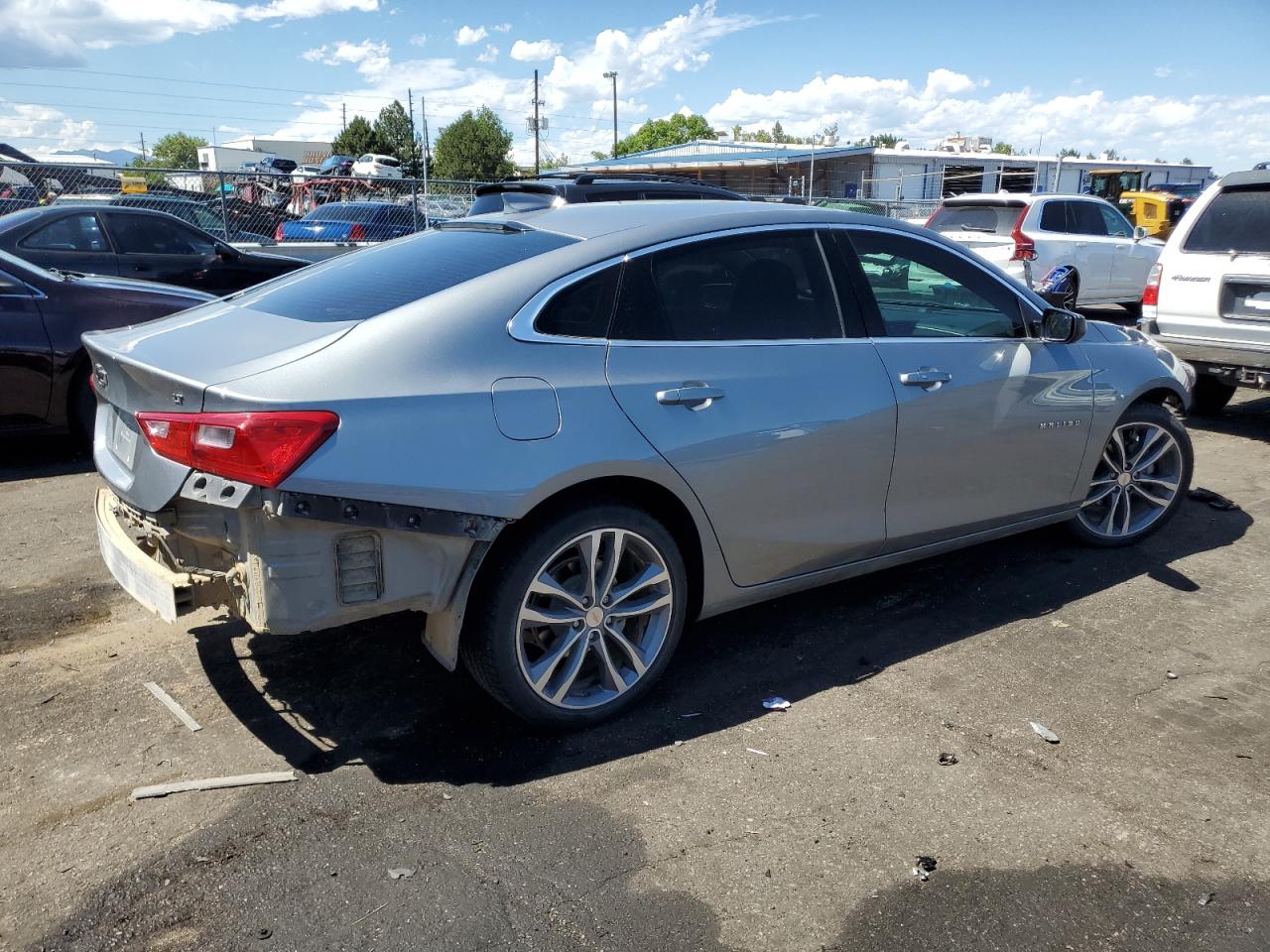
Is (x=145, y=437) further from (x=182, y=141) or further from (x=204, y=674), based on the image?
(x=182, y=141)

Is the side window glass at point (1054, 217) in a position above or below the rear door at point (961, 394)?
above

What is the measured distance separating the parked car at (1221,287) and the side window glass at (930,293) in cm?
410

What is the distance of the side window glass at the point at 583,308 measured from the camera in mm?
3209

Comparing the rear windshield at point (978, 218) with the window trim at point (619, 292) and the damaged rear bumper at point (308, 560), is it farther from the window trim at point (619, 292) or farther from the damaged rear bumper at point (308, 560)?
the damaged rear bumper at point (308, 560)

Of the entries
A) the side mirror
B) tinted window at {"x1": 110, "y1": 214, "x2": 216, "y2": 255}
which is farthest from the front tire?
tinted window at {"x1": 110, "y1": 214, "x2": 216, "y2": 255}

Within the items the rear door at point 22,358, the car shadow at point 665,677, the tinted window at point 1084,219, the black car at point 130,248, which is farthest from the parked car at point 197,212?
the car shadow at point 665,677

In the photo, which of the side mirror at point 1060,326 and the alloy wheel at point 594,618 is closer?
the alloy wheel at point 594,618

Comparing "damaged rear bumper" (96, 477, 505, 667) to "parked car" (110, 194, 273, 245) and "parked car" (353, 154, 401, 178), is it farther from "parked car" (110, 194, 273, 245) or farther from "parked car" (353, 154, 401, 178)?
"parked car" (353, 154, 401, 178)

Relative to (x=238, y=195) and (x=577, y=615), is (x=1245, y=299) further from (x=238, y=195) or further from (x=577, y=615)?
(x=238, y=195)

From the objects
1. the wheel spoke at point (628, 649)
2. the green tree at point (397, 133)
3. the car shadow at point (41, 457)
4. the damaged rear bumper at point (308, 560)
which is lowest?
the car shadow at point (41, 457)

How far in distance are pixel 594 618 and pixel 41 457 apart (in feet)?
17.6

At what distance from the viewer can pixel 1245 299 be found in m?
7.48

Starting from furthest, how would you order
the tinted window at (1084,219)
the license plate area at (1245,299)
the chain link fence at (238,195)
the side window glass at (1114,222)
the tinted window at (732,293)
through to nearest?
1. the chain link fence at (238,195)
2. the side window glass at (1114,222)
3. the tinted window at (1084,219)
4. the license plate area at (1245,299)
5. the tinted window at (732,293)

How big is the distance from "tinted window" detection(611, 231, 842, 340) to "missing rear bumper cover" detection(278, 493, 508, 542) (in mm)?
834
